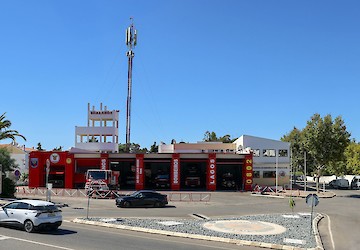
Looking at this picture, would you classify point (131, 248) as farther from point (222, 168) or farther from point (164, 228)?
point (222, 168)

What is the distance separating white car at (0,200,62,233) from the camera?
58.9 feet

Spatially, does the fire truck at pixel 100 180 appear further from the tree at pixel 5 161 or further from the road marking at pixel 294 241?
the road marking at pixel 294 241

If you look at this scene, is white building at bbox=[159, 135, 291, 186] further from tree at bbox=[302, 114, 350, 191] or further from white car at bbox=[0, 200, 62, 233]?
white car at bbox=[0, 200, 62, 233]

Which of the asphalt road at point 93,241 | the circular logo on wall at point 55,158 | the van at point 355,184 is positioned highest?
the circular logo on wall at point 55,158

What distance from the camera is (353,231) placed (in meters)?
22.3

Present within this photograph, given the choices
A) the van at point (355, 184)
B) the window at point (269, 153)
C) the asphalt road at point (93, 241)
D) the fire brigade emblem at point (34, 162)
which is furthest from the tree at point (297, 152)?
the asphalt road at point (93, 241)

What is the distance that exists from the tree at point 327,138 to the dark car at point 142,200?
24.6 metres

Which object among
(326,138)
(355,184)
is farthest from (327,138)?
(355,184)

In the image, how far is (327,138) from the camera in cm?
5116

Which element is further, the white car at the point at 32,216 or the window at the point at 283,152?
the window at the point at 283,152

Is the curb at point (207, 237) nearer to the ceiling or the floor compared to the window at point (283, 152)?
nearer to the floor

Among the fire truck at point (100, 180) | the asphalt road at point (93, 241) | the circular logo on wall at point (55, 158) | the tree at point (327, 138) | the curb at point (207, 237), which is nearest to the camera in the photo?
the asphalt road at point (93, 241)

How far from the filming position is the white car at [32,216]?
707 inches

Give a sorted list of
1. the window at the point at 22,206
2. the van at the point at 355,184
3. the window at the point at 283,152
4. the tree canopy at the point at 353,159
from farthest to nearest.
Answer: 1. the tree canopy at the point at 353,159
2. the van at the point at 355,184
3. the window at the point at 283,152
4. the window at the point at 22,206
